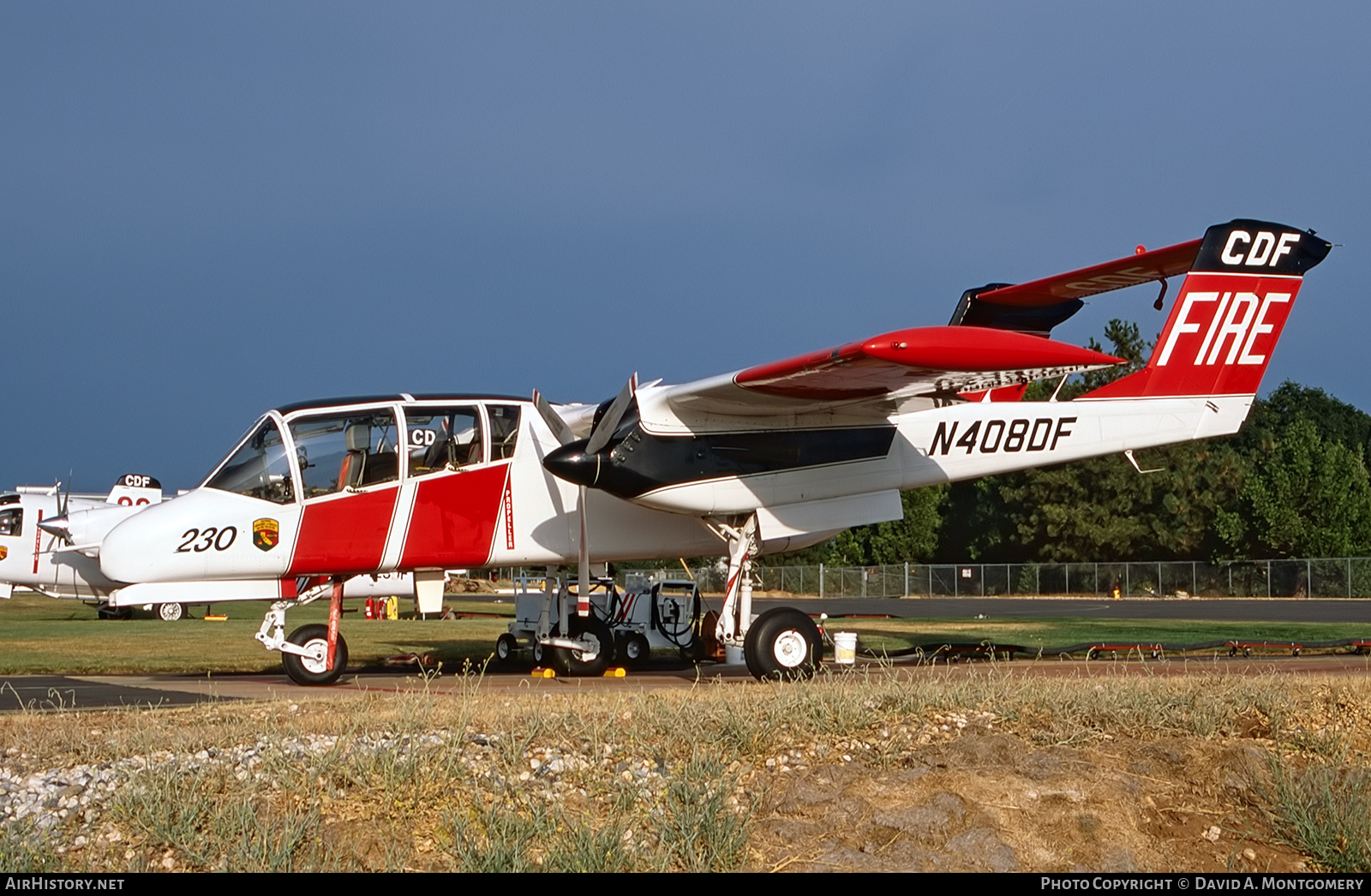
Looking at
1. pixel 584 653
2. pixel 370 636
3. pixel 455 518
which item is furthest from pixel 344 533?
pixel 370 636

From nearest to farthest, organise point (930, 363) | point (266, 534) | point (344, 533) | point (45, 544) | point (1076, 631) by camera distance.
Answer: point (930, 363) < point (266, 534) < point (344, 533) < point (1076, 631) < point (45, 544)

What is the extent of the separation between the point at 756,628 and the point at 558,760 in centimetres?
635

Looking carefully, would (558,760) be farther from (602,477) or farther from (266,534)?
(266,534)

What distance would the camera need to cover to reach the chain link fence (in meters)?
55.2

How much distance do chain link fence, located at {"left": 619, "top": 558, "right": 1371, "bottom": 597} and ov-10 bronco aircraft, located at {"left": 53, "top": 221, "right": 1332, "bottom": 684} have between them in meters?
36.9

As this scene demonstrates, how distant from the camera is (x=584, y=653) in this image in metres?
15.6

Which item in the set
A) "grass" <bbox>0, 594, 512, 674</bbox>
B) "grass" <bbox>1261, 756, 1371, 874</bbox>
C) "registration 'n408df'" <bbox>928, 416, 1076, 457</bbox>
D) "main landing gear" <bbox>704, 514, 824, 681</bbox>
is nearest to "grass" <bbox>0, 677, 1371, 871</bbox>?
"grass" <bbox>1261, 756, 1371, 874</bbox>

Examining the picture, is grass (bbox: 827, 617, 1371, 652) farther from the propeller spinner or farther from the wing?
the propeller spinner

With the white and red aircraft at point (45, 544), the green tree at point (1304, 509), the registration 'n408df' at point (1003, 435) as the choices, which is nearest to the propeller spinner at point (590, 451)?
the registration 'n408df' at point (1003, 435)

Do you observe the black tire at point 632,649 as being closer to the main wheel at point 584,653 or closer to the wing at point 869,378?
the main wheel at point 584,653

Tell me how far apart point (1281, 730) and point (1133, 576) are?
181 feet
